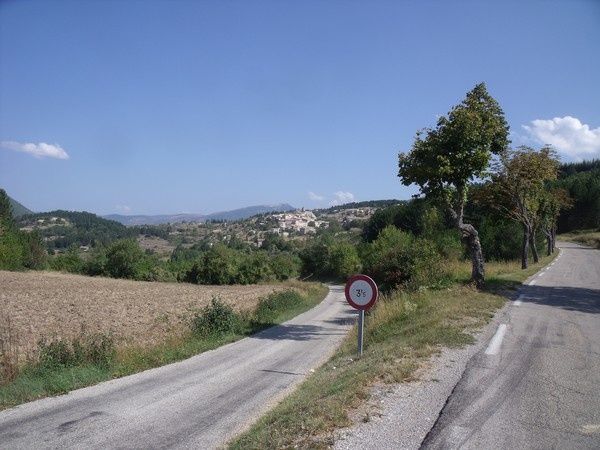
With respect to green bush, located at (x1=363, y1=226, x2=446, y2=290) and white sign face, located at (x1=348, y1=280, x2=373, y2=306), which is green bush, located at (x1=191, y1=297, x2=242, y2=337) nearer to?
green bush, located at (x1=363, y1=226, x2=446, y2=290)

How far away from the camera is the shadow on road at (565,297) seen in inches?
560

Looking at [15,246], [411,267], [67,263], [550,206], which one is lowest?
[67,263]

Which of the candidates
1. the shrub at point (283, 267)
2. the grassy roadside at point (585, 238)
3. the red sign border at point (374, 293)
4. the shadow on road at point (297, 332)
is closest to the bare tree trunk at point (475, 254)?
the shadow on road at point (297, 332)

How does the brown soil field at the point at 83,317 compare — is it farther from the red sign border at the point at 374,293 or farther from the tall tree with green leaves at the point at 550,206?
the tall tree with green leaves at the point at 550,206

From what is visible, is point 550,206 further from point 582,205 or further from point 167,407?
point 582,205

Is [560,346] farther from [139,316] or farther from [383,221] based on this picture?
[383,221]

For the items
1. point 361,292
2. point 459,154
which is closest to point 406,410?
point 361,292

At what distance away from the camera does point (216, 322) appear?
17.8 meters

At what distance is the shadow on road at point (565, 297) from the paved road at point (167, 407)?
728 cm

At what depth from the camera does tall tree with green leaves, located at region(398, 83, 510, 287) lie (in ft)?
53.8

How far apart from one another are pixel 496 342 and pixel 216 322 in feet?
36.4

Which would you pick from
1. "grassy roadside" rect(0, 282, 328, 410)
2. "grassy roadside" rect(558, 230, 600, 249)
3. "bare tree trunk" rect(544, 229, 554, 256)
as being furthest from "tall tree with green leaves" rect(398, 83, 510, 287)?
"grassy roadside" rect(558, 230, 600, 249)

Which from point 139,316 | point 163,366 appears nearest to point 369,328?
point 163,366

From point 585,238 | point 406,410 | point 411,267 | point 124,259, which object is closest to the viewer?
point 406,410
